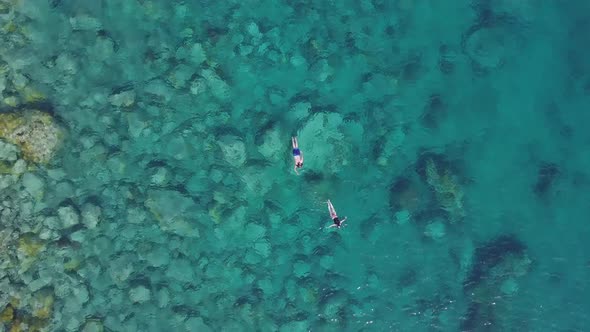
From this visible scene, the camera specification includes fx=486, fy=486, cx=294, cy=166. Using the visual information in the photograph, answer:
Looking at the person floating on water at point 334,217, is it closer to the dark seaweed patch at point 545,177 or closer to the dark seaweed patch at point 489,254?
the dark seaweed patch at point 489,254

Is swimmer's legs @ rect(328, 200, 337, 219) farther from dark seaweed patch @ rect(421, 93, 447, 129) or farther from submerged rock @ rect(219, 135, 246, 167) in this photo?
dark seaweed patch @ rect(421, 93, 447, 129)

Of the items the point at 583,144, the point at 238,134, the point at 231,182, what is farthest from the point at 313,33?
the point at 583,144

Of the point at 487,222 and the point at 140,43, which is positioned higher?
the point at 487,222

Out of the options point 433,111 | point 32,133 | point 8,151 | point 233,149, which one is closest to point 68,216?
point 8,151

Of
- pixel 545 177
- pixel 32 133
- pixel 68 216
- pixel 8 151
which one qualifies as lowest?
pixel 8 151

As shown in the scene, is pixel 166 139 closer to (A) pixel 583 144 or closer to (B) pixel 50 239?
(B) pixel 50 239

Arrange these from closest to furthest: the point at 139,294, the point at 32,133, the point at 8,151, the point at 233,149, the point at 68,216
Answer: the point at 8,151, the point at 32,133, the point at 68,216, the point at 139,294, the point at 233,149

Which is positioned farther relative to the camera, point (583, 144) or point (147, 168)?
point (583, 144)

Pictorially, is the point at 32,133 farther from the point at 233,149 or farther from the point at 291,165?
the point at 291,165

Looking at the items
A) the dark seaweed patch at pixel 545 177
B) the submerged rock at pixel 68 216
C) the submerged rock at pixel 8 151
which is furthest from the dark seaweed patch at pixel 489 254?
the submerged rock at pixel 8 151
